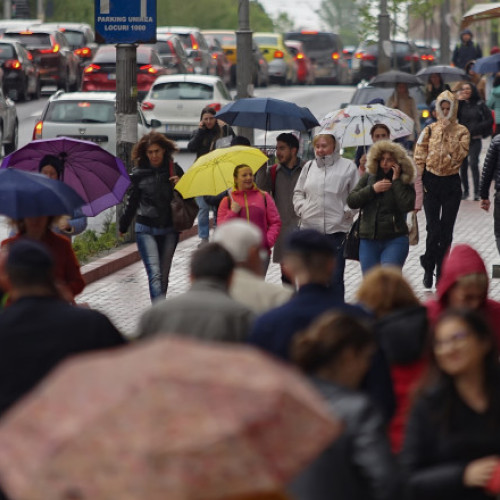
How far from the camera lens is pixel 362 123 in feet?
50.4

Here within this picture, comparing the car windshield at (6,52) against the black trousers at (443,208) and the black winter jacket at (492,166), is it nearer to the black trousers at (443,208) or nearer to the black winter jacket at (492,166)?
the black trousers at (443,208)

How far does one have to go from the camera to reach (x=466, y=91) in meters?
20.1

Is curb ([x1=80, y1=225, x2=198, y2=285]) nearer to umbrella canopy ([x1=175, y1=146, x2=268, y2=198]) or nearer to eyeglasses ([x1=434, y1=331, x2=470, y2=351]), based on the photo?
umbrella canopy ([x1=175, y1=146, x2=268, y2=198])

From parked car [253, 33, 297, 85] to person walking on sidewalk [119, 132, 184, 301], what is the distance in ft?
146

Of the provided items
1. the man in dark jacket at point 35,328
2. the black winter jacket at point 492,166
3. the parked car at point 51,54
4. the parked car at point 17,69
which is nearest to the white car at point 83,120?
the black winter jacket at point 492,166

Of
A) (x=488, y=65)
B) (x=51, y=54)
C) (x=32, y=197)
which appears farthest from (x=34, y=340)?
(x=51, y=54)

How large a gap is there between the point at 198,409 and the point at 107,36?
536 inches

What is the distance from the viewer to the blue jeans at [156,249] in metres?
12.2

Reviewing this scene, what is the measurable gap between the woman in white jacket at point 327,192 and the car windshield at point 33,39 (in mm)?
32827

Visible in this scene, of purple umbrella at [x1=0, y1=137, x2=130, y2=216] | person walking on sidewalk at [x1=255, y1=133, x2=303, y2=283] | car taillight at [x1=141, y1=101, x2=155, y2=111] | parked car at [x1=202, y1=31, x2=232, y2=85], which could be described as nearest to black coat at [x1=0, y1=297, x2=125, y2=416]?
purple umbrella at [x1=0, y1=137, x2=130, y2=216]

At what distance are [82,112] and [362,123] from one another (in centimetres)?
1086

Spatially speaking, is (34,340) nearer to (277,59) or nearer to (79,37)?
(79,37)

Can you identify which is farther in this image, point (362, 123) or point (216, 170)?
point (362, 123)

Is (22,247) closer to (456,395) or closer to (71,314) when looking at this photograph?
(71,314)
